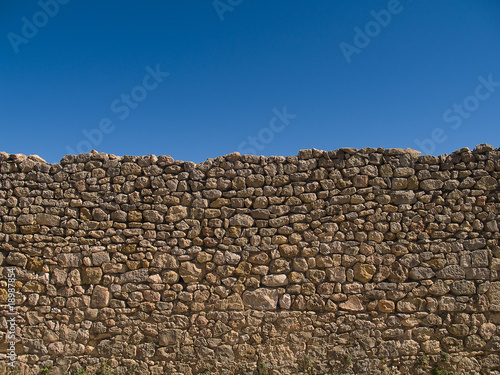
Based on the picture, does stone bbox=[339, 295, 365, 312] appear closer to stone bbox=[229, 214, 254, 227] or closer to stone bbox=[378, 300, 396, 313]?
A: stone bbox=[378, 300, 396, 313]

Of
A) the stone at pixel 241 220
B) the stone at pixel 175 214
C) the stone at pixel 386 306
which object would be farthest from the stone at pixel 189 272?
the stone at pixel 386 306

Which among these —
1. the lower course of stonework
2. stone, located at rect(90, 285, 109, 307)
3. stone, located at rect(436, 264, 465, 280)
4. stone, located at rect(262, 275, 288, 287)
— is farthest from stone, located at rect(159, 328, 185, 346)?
stone, located at rect(436, 264, 465, 280)

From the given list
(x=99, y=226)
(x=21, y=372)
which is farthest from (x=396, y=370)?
(x=21, y=372)

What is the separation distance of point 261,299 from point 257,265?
1.68ft

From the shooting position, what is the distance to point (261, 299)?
18.2 feet

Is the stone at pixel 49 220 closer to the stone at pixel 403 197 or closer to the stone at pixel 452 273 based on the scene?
the stone at pixel 403 197

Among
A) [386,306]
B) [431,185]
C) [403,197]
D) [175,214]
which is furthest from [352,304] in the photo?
[175,214]

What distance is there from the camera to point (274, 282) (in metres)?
5.56

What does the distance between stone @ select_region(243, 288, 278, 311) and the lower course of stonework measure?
0.02 m

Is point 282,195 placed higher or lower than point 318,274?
higher

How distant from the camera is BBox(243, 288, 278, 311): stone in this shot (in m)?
5.53

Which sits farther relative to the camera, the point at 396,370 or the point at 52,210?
the point at 52,210

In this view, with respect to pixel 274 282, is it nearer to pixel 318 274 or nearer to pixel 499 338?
pixel 318 274

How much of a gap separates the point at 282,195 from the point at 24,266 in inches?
167
